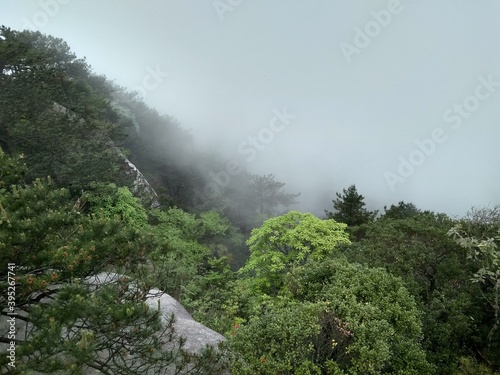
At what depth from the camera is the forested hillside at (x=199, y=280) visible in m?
5.23

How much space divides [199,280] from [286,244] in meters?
7.05

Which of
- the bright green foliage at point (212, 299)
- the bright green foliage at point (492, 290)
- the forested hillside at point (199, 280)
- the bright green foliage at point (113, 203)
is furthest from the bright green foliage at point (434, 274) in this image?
the bright green foliage at point (113, 203)

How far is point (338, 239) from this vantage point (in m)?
16.8

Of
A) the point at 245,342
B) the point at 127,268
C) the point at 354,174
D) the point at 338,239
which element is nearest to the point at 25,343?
the point at 127,268

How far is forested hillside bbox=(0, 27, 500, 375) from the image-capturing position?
523 centimetres

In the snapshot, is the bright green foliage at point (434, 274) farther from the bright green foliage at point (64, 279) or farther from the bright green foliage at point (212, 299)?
the bright green foliage at point (64, 279)

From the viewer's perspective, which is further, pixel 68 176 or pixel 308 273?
pixel 68 176

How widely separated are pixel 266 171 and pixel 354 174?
33.7m

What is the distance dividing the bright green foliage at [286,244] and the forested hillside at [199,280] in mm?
89

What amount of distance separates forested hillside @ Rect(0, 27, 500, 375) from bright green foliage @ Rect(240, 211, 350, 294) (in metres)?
0.09

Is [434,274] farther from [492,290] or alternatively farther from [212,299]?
[212,299]

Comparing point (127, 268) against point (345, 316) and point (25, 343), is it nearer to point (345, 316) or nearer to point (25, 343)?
point (25, 343)

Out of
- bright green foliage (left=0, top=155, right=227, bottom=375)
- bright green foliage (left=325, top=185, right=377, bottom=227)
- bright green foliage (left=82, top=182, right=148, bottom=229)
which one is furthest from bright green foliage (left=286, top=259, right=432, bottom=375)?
bright green foliage (left=325, top=185, right=377, bottom=227)

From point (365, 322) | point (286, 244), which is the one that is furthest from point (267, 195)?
point (365, 322)
